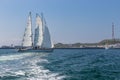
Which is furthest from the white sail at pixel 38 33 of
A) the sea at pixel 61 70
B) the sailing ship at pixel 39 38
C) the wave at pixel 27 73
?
the wave at pixel 27 73

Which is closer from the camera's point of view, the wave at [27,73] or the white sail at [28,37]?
the wave at [27,73]

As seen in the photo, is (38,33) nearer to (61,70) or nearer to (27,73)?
(61,70)

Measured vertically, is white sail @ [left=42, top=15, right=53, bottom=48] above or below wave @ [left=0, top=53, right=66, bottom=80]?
above

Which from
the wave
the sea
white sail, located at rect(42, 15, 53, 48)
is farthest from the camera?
white sail, located at rect(42, 15, 53, 48)

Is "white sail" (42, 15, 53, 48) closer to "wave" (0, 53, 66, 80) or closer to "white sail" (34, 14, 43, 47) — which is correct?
"white sail" (34, 14, 43, 47)

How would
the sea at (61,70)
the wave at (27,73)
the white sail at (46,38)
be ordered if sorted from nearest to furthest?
the wave at (27,73) < the sea at (61,70) < the white sail at (46,38)

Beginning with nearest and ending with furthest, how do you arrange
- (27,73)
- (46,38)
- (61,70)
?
1. (27,73)
2. (61,70)
3. (46,38)

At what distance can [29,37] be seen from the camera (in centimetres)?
13812

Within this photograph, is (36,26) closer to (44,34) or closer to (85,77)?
(44,34)

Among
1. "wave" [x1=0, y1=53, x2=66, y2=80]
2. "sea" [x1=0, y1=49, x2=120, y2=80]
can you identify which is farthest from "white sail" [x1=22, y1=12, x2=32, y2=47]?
"wave" [x1=0, y1=53, x2=66, y2=80]

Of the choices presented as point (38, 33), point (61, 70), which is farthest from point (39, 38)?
point (61, 70)

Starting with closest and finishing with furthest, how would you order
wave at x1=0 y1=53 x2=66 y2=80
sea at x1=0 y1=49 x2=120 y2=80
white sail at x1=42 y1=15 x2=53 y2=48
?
wave at x1=0 y1=53 x2=66 y2=80 < sea at x1=0 y1=49 x2=120 y2=80 < white sail at x1=42 y1=15 x2=53 y2=48

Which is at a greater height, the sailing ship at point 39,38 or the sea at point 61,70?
the sailing ship at point 39,38

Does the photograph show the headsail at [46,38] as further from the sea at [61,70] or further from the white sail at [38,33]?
the sea at [61,70]
